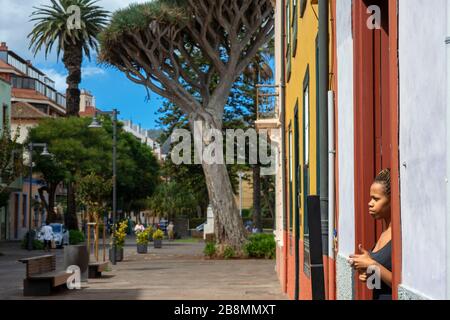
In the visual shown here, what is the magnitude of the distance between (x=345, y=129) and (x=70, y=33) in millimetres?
45810

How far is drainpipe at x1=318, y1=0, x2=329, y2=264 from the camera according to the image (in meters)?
7.63

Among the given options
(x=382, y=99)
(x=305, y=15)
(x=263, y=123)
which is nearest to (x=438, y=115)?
(x=382, y=99)

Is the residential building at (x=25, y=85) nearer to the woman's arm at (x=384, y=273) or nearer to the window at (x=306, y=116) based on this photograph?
the window at (x=306, y=116)

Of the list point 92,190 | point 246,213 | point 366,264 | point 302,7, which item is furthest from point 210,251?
point 246,213

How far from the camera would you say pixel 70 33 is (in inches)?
2021

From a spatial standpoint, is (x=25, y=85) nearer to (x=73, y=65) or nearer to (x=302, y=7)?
(x=73, y=65)

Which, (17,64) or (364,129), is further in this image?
(17,64)

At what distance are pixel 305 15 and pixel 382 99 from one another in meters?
5.73

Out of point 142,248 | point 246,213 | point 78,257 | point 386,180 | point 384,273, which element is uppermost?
point 386,180

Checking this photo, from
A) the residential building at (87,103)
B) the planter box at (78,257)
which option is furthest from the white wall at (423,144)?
the residential building at (87,103)

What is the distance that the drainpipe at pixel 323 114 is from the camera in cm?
763

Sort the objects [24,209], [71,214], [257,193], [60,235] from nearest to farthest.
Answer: [60,235] → [71,214] → [257,193] → [24,209]

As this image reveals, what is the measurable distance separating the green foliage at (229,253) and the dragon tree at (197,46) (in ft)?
0.89

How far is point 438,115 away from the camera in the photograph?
3.17 meters
